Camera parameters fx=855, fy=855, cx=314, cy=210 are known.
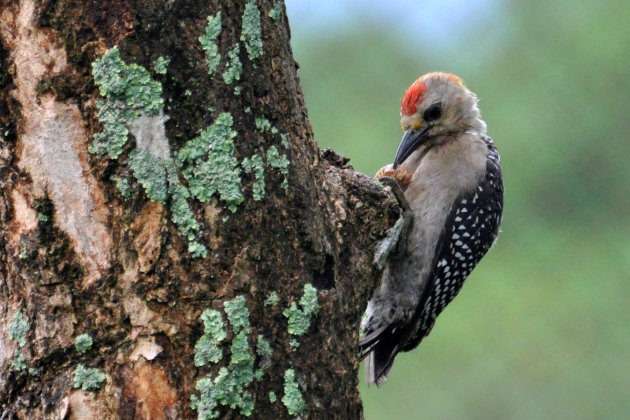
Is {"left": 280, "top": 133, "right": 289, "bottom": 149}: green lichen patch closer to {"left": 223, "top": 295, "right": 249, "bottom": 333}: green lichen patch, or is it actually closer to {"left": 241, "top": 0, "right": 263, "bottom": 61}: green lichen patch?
{"left": 241, "top": 0, "right": 263, "bottom": 61}: green lichen patch

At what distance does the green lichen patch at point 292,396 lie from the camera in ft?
7.70

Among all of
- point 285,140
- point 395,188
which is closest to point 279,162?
point 285,140

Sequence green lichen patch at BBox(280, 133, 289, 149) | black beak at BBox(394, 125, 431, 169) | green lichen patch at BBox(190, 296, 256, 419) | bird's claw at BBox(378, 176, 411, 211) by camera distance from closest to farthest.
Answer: green lichen patch at BBox(190, 296, 256, 419) → green lichen patch at BBox(280, 133, 289, 149) → bird's claw at BBox(378, 176, 411, 211) → black beak at BBox(394, 125, 431, 169)

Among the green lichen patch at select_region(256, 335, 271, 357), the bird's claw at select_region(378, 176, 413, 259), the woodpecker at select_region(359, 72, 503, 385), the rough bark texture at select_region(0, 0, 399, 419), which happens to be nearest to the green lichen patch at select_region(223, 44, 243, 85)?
the rough bark texture at select_region(0, 0, 399, 419)

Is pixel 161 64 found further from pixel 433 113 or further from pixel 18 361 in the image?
pixel 433 113

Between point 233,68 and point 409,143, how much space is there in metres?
2.03

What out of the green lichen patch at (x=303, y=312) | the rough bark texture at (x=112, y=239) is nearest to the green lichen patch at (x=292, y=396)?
the rough bark texture at (x=112, y=239)

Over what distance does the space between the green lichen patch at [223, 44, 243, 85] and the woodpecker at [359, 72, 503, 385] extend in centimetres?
172

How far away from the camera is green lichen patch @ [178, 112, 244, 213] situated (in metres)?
2.30

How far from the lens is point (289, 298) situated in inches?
94.7

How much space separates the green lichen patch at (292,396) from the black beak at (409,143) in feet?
6.63

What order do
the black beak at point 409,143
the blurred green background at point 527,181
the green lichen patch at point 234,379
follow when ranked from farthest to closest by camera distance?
1. the blurred green background at point 527,181
2. the black beak at point 409,143
3. the green lichen patch at point 234,379

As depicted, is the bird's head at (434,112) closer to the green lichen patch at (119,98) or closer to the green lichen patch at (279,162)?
the green lichen patch at (279,162)

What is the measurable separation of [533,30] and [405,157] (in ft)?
16.9
